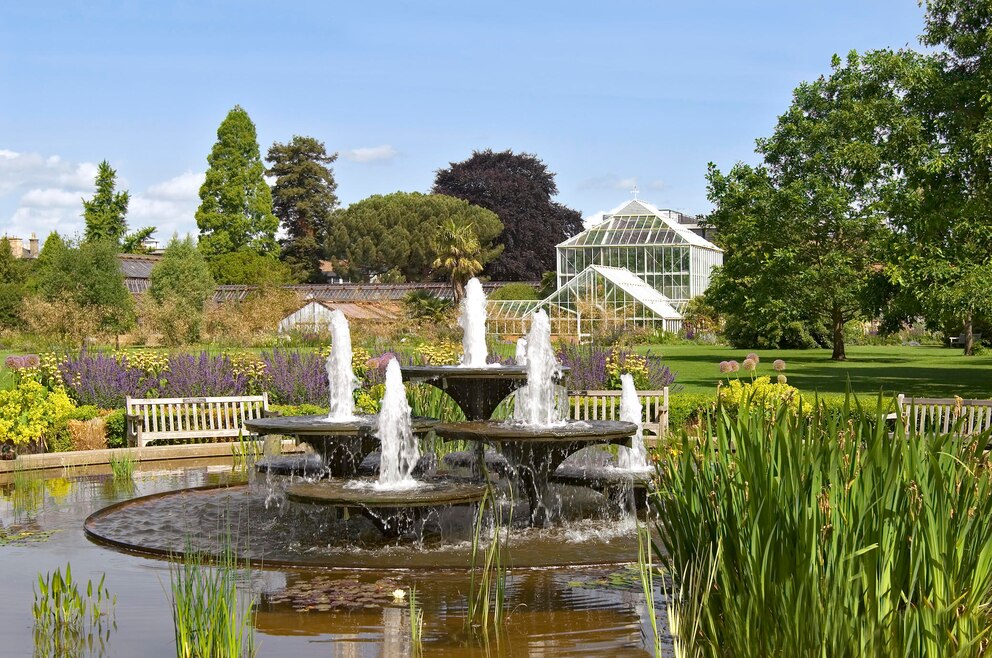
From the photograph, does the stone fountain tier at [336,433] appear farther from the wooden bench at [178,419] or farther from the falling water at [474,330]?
the wooden bench at [178,419]

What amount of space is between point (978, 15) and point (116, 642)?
18.2m

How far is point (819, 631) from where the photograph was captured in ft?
11.6

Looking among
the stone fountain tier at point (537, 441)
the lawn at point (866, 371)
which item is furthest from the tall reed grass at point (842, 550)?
the lawn at point (866, 371)

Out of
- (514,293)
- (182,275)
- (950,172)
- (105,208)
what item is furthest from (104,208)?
(950,172)

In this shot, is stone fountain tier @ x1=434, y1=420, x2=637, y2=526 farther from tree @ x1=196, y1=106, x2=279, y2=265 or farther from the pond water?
tree @ x1=196, y1=106, x2=279, y2=265

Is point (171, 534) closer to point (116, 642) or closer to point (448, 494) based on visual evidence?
point (448, 494)

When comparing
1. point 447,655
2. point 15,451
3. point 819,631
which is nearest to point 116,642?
point 447,655

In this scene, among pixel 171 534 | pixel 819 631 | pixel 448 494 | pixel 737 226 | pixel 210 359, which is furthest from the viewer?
pixel 737 226

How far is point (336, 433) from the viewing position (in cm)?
823

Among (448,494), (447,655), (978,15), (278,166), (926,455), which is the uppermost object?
(278,166)

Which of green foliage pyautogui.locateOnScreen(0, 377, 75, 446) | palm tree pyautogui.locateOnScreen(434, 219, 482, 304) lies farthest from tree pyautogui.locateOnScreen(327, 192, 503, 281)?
green foliage pyautogui.locateOnScreen(0, 377, 75, 446)

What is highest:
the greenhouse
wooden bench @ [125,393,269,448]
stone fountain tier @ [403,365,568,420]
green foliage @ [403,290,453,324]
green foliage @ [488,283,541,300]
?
the greenhouse

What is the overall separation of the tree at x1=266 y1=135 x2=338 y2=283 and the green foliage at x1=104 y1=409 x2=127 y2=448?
58.7m

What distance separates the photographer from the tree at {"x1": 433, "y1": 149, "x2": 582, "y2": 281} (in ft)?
230
